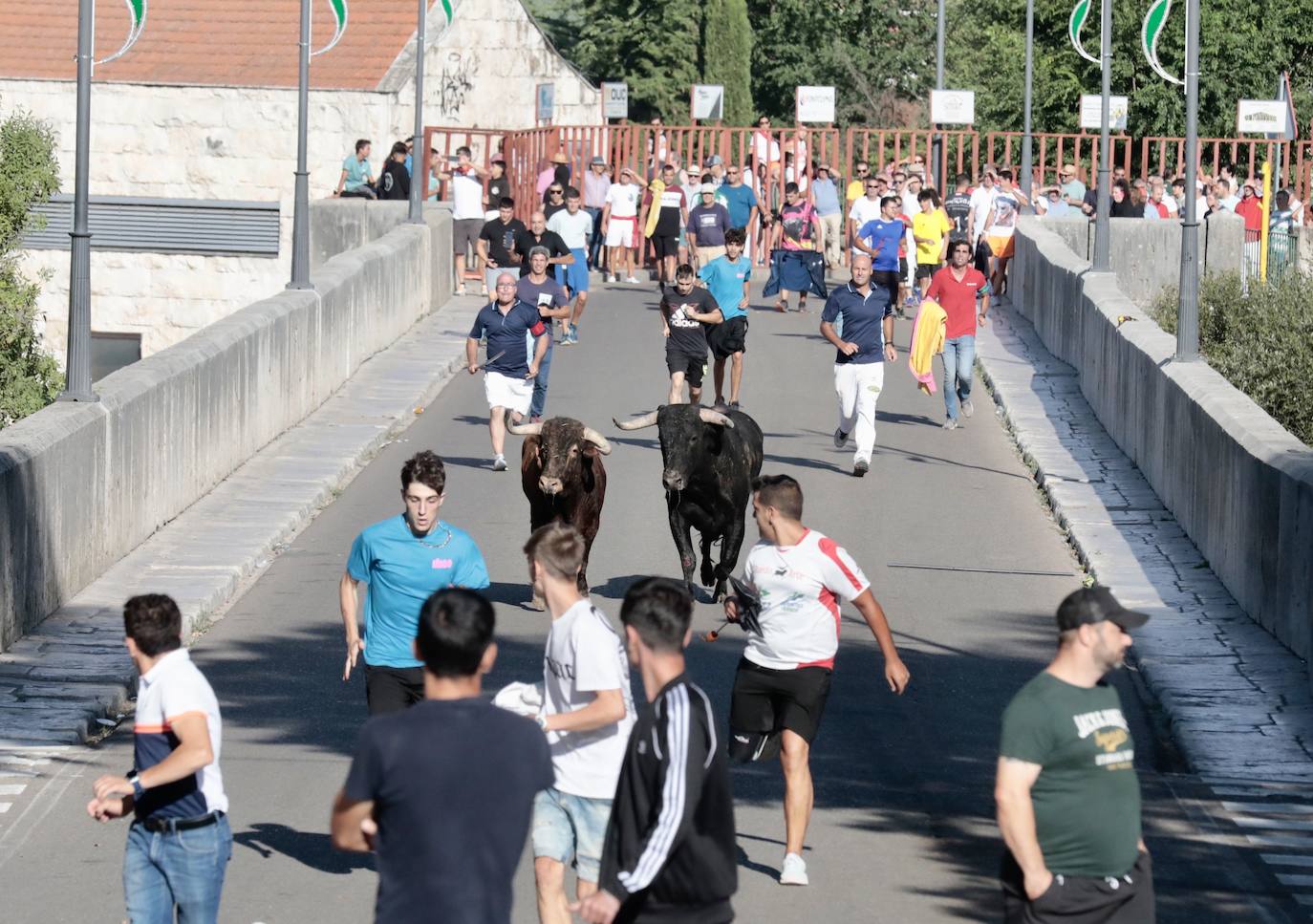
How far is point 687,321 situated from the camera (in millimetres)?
20203

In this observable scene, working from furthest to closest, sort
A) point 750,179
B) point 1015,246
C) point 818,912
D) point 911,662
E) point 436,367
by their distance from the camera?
point 750,179 → point 1015,246 → point 436,367 → point 911,662 → point 818,912

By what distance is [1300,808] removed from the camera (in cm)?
1038

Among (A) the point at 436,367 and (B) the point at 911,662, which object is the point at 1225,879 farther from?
(A) the point at 436,367

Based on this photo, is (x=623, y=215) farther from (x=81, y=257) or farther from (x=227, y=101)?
(x=81, y=257)

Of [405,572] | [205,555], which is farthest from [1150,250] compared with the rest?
[405,572]

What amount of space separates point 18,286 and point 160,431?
1478 centimetres

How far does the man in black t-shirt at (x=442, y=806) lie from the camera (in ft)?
18.2

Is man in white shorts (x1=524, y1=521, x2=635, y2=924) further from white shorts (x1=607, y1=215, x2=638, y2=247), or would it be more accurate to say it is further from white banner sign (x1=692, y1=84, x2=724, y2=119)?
white banner sign (x1=692, y1=84, x2=724, y2=119)

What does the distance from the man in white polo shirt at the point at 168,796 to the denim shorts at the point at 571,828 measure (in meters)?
1.18

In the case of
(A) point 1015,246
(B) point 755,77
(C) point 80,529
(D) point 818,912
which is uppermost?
(B) point 755,77

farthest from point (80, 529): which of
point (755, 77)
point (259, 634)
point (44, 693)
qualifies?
point (755, 77)

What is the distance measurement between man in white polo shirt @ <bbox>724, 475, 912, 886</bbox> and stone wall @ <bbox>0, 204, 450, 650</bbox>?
5.40m

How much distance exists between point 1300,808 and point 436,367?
16405mm

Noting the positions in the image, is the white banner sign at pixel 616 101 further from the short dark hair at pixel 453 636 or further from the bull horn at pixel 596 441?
the short dark hair at pixel 453 636
